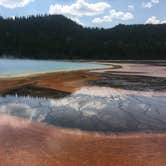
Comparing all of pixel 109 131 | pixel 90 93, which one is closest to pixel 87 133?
pixel 109 131

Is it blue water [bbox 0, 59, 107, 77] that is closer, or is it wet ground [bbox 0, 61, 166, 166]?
wet ground [bbox 0, 61, 166, 166]

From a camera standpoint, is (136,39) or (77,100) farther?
(136,39)

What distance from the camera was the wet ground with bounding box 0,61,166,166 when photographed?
24.3 feet

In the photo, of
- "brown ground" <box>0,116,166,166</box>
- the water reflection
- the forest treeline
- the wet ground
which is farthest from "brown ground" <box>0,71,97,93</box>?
the forest treeline

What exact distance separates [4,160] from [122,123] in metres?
4.68

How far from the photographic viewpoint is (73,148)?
26.1 ft

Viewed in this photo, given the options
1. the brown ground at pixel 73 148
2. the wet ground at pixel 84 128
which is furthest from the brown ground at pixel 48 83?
→ the brown ground at pixel 73 148

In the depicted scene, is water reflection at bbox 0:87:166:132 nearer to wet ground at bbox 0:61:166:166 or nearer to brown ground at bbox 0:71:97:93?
wet ground at bbox 0:61:166:166

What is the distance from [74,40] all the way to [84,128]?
9412 centimetres

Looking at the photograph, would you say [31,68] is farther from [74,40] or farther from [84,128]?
[74,40]

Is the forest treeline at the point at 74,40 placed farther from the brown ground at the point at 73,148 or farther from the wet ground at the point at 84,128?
the brown ground at the point at 73,148

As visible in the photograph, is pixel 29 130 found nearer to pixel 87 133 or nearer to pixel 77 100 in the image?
pixel 87 133

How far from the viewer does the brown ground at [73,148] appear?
7.11 metres

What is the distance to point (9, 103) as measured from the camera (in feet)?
45.9
